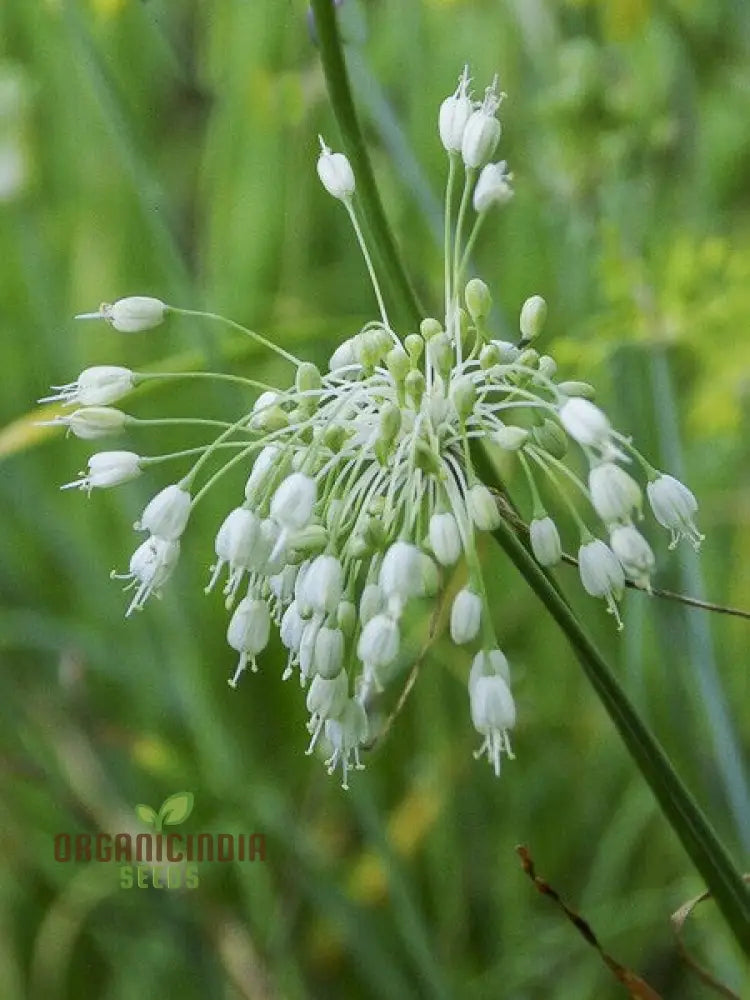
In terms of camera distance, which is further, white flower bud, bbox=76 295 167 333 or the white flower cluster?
white flower bud, bbox=76 295 167 333

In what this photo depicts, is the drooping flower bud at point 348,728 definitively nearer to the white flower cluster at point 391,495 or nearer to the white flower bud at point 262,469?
the white flower cluster at point 391,495

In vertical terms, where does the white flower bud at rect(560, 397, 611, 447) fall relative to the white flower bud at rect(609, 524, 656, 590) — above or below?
above

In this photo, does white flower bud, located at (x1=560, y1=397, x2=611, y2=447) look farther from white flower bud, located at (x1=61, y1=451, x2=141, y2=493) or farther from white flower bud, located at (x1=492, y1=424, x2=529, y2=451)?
white flower bud, located at (x1=61, y1=451, x2=141, y2=493)

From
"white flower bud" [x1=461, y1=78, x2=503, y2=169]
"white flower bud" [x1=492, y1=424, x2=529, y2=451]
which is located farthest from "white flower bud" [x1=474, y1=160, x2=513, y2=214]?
"white flower bud" [x1=492, y1=424, x2=529, y2=451]

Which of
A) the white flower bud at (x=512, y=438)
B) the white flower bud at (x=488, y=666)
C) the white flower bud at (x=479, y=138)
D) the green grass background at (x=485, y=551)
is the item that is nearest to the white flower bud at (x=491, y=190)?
the white flower bud at (x=479, y=138)

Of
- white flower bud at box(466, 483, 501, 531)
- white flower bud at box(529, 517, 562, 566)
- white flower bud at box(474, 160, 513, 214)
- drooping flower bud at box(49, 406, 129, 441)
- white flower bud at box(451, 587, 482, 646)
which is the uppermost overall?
white flower bud at box(474, 160, 513, 214)

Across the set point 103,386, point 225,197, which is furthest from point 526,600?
point 103,386

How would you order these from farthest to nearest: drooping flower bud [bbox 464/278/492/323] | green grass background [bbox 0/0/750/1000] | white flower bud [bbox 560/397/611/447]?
green grass background [bbox 0/0/750/1000]
drooping flower bud [bbox 464/278/492/323]
white flower bud [bbox 560/397/611/447]

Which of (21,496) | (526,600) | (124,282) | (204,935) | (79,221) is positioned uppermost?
(79,221)

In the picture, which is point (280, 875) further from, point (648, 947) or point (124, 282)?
Result: point (124, 282)
